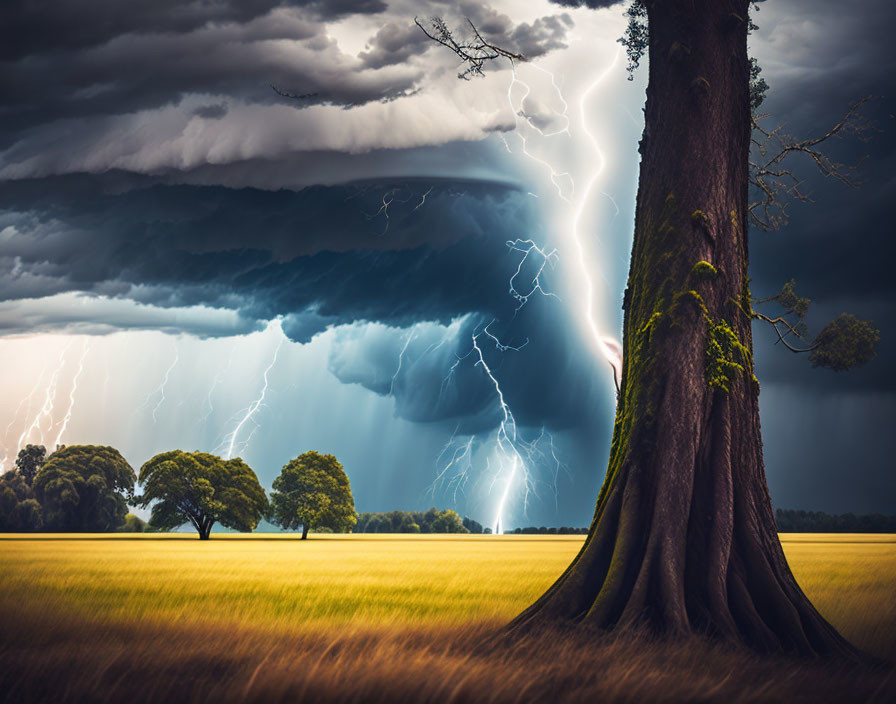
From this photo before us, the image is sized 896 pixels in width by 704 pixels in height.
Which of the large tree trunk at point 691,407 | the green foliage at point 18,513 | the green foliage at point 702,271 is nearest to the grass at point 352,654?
the large tree trunk at point 691,407

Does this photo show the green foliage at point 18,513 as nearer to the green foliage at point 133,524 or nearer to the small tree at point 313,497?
the green foliage at point 133,524

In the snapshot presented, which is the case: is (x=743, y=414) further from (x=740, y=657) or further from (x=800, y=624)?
(x=740, y=657)

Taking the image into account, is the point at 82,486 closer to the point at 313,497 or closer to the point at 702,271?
the point at 313,497

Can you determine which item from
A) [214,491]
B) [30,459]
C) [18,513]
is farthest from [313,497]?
[30,459]

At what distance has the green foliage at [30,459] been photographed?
95375 millimetres

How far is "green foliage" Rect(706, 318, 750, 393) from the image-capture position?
30.8 feet

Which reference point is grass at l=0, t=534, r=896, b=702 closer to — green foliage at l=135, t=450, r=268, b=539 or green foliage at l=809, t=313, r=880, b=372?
green foliage at l=809, t=313, r=880, b=372

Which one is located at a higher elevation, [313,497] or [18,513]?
[313,497]

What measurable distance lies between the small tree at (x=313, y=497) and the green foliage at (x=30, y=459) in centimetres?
4728

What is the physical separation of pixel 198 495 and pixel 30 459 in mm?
46695

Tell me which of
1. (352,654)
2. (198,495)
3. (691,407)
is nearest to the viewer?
(352,654)

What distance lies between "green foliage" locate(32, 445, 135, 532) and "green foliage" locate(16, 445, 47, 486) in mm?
17863

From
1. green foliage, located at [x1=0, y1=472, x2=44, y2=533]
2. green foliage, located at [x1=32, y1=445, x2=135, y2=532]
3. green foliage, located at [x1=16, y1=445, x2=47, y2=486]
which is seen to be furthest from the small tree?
green foliage, located at [x1=16, y1=445, x2=47, y2=486]

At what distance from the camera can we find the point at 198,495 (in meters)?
63.3
